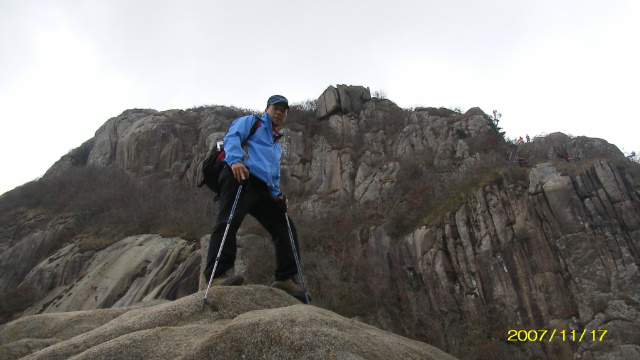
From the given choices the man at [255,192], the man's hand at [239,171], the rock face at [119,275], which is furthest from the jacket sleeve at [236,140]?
the rock face at [119,275]

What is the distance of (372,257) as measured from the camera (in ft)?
47.3

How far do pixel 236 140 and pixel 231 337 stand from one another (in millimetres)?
2404

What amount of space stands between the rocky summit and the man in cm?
42

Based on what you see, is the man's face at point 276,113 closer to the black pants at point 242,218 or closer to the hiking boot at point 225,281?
the black pants at point 242,218

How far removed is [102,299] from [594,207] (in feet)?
52.8

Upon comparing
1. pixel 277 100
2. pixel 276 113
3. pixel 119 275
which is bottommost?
pixel 119 275

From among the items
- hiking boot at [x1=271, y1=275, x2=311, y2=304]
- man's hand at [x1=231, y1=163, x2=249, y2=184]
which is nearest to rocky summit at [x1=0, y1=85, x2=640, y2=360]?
hiking boot at [x1=271, y1=275, x2=311, y2=304]

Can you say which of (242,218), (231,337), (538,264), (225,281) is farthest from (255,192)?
(538,264)

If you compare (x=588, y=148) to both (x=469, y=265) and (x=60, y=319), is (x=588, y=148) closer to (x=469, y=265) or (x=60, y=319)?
(x=469, y=265)

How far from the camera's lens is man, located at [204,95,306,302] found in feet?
13.4

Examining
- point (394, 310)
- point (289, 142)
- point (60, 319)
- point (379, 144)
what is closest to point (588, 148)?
point (379, 144)

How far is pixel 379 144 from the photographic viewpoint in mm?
23000

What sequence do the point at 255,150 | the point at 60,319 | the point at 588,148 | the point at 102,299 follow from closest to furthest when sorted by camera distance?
the point at 255,150 → the point at 60,319 → the point at 102,299 → the point at 588,148

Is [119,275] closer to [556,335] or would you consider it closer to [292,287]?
[292,287]
